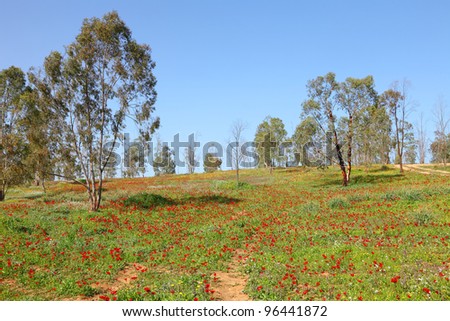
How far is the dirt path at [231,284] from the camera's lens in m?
9.04

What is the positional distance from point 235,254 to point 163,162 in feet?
346

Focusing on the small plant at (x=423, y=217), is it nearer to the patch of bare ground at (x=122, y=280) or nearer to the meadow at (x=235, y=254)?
the meadow at (x=235, y=254)

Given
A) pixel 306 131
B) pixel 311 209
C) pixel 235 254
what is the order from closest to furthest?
1. pixel 235 254
2. pixel 311 209
3. pixel 306 131

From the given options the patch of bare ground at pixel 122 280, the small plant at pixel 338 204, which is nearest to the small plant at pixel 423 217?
the small plant at pixel 338 204

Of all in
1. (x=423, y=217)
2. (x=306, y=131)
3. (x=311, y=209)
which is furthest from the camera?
(x=306, y=131)

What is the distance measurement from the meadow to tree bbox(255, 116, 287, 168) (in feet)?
188

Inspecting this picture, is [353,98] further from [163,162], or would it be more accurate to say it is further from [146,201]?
[163,162]

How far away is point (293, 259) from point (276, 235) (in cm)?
396

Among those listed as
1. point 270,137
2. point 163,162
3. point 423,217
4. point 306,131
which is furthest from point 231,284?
point 163,162

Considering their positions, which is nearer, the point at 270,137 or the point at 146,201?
the point at 146,201

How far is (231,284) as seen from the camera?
10.1m

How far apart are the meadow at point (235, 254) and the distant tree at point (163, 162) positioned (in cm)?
8900

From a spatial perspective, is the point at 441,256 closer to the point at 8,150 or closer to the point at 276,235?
the point at 276,235
